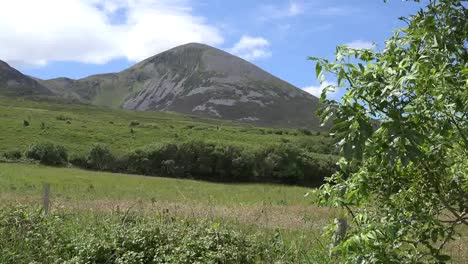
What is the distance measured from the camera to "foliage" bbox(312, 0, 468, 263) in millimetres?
3076

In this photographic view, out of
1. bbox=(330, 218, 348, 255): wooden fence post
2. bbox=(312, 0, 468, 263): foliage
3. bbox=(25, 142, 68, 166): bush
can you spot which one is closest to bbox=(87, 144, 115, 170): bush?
bbox=(25, 142, 68, 166): bush

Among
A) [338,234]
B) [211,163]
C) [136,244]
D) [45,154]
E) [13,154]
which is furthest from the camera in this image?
[211,163]

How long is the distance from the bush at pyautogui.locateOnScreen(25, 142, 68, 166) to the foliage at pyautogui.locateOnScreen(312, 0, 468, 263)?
7489cm

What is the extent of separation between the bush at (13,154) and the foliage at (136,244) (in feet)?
226

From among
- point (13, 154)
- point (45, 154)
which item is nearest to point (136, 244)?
point (45, 154)

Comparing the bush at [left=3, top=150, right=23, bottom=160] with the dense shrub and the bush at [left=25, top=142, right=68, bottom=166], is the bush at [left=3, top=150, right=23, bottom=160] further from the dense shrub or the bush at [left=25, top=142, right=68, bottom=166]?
the dense shrub

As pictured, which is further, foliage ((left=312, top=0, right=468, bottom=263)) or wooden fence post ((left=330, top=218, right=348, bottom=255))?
wooden fence post ((left=330, top=218, right=348, bottom=255))

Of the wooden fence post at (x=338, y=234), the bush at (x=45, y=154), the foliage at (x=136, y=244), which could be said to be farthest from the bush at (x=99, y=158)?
the wooden fence post at (x=338, y=234)

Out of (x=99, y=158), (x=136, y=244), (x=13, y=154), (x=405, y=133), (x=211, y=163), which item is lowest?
(x=13, y=154)

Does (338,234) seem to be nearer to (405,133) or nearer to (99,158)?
(405,133)

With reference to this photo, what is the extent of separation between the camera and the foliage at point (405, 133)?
308 cm

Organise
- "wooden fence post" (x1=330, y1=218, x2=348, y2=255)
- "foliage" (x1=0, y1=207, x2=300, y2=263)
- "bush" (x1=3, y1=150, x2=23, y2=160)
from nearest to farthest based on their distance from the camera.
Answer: "wooden fence post" (x1=330, y1=218, x2=348, y2=255) < "foliage" (x1=0, y1=207, x2=300, y2=263) < "bush" (x1=3, y1=150, x2=23, y2=160)

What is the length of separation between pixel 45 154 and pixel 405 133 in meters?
76.6

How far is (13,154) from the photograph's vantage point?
7444 cm
